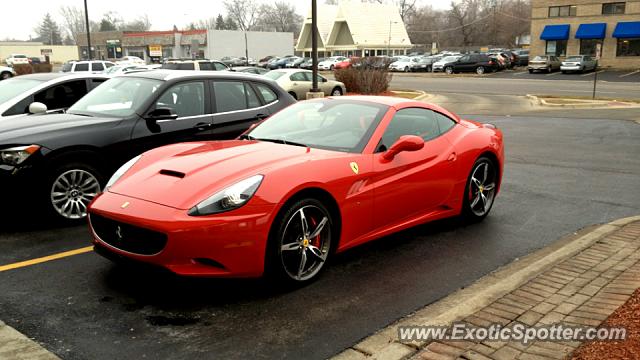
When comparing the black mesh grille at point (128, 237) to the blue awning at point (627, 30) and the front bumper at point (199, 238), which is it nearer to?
the front bumper at point (199, 238)

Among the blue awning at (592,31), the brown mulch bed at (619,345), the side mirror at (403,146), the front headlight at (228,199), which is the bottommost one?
the brown mulch bed at (619,345)

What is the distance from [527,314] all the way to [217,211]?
2.21 meters

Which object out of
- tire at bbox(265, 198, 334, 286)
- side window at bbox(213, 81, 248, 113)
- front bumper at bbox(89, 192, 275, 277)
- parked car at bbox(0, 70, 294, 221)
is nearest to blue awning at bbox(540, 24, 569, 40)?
parked car at bbox(0, 70, 294, 221)

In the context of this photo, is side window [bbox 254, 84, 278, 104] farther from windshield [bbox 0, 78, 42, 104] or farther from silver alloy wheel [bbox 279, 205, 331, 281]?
silver alloy wheel [bbox 279, 205, 331, 281]

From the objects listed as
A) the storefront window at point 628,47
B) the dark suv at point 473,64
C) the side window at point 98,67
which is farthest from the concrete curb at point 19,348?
the storefront window at point 628,47

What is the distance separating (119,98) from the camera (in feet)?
22.8

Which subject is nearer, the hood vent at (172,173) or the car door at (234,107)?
the hood vent at (172,173)

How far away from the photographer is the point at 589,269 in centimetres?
458

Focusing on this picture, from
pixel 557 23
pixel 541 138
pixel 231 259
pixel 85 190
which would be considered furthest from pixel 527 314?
pixel 557 23

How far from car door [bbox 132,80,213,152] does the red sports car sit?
154 cm

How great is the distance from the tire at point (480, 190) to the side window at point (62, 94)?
5.97 metres

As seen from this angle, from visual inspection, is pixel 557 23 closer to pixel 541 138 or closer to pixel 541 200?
pixel 541 138

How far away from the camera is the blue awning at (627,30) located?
49.3 meters

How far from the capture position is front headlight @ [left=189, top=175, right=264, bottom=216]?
3.89 meters
